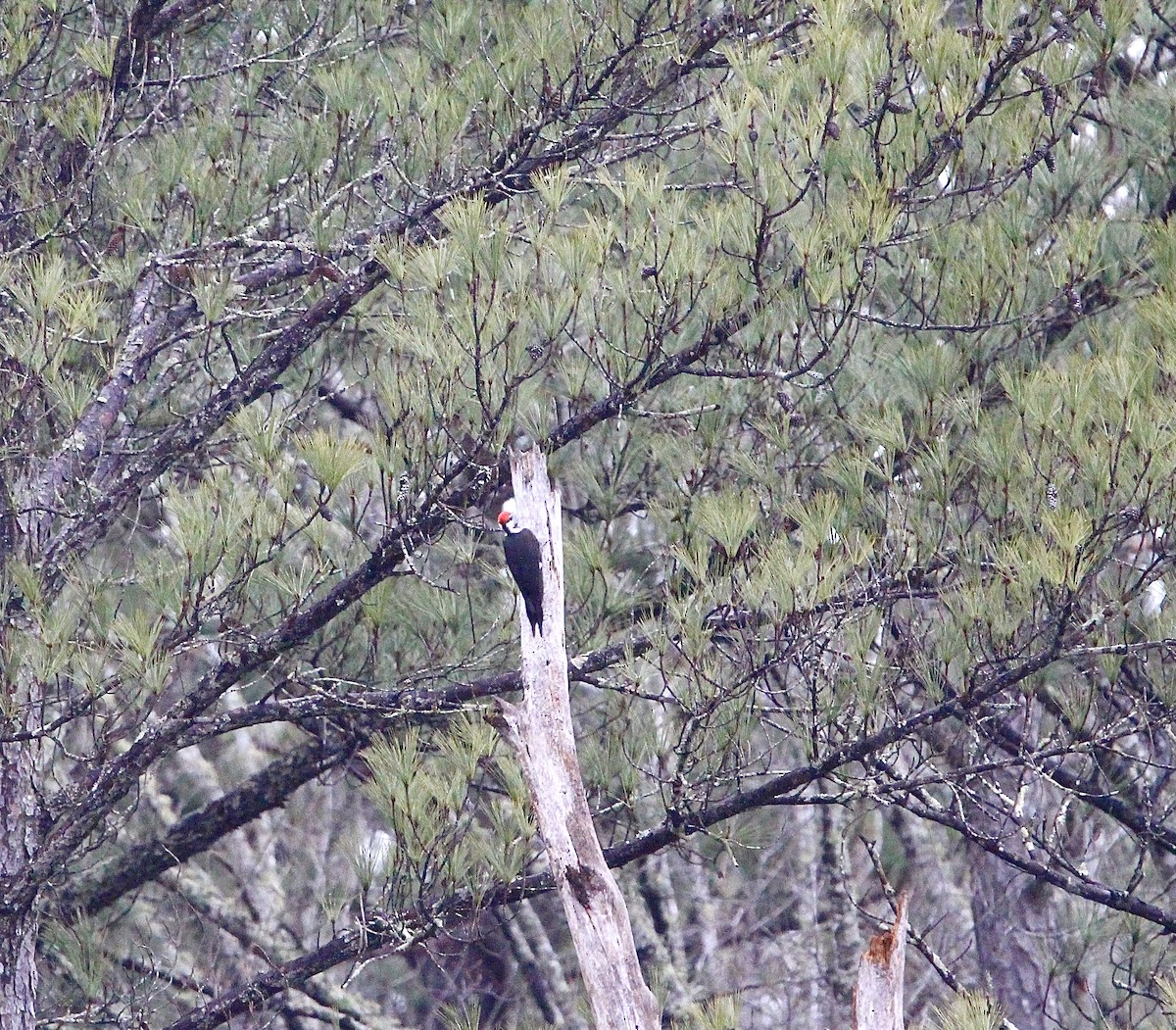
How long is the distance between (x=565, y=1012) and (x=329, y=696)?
2565 millimetres

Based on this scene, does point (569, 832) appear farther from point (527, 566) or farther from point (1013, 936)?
point (1013, 936)

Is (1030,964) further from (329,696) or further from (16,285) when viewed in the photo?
(16,285)

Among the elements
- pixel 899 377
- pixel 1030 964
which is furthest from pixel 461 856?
pixel 1030 964

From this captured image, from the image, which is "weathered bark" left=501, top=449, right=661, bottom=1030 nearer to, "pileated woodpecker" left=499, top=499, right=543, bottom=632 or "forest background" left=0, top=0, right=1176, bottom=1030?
"pileated woodpecker" left=499, top=499, right=543, bottom=632

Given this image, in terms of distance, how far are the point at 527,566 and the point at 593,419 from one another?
0.33 metres

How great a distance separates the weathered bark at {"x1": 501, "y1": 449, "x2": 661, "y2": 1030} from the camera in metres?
2.43

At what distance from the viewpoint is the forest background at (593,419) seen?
2.66 metres

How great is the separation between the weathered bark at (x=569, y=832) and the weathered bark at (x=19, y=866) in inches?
42.3

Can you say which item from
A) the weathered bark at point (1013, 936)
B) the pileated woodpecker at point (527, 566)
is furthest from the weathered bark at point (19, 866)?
the weathered bark at point (1013, 936)

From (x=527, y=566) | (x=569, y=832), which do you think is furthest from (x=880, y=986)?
(x=527, y=566)

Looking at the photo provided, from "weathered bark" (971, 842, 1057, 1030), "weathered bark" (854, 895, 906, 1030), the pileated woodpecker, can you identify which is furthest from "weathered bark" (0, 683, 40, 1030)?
"weathered bark" (971, 842, 1057, 1030)

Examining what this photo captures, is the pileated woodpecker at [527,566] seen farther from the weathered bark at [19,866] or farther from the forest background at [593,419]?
the weathered bark at [19,866]

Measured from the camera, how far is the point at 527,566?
2.78 meters

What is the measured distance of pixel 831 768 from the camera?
2.71m
